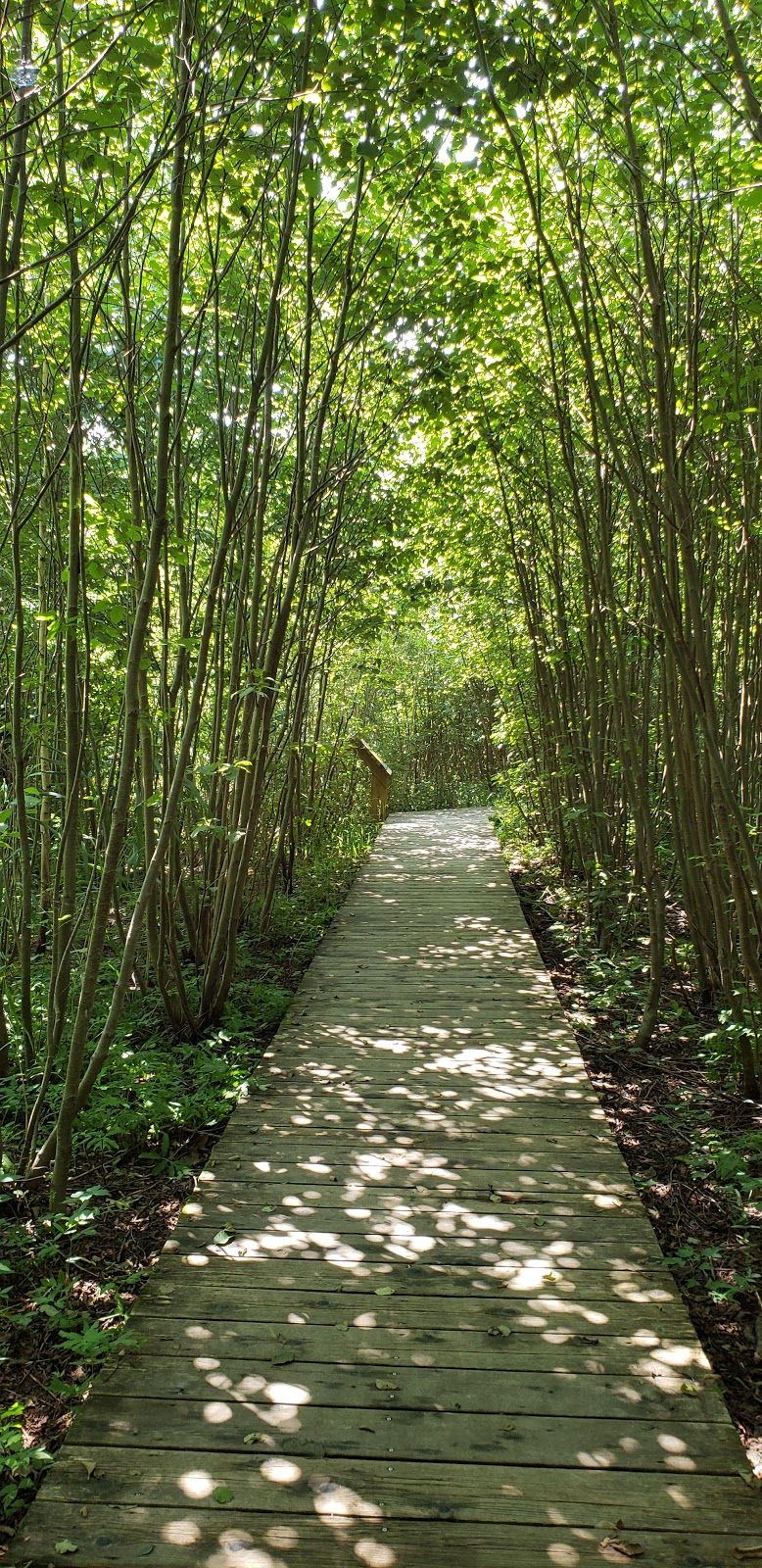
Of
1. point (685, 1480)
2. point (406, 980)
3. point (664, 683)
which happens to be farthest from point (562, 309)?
point (685, 1480)

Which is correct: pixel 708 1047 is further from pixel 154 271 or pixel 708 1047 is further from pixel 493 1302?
pixel 154 271

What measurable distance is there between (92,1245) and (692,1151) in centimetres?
191

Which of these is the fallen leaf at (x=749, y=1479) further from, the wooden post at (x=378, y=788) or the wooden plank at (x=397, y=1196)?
the wooden post at (x=378, y=788)

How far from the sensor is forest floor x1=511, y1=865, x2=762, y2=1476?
2115 mm

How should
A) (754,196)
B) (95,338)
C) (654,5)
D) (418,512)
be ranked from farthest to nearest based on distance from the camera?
(418,512)
(95,338)
(654,5)
(754,196)

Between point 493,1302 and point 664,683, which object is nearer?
point 493,1302

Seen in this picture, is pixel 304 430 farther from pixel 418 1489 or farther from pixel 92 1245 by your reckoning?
pixel 418 1489

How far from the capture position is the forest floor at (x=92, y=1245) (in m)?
1.87

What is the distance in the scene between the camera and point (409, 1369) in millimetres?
1949

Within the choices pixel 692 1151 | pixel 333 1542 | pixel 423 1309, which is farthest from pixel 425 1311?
pixel 692 1151

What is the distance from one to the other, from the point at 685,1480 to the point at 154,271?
15.3 ft

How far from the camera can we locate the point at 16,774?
8.44ft

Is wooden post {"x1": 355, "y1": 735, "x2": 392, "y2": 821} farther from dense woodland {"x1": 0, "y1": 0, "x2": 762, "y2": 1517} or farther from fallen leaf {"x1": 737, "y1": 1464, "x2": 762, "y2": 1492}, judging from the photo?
fallen leaf {"x1": 737, "y1": 1464, "x2": 762, "y2": 1492}

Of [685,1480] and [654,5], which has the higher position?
[654,5]
